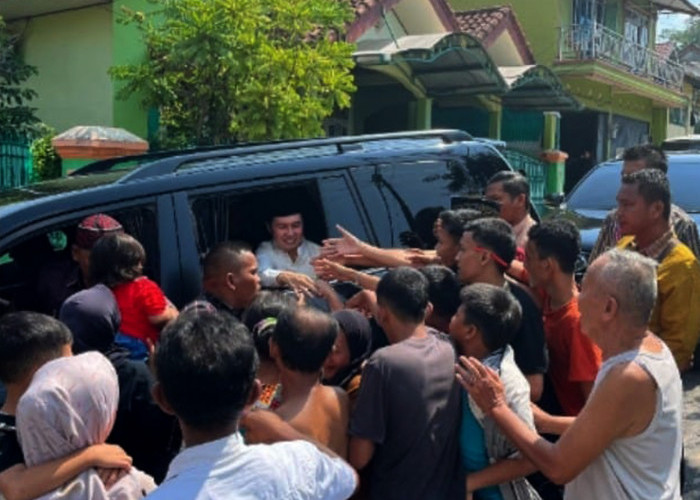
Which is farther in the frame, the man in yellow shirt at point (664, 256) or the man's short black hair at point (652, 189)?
the man's short black hair at point (652, 189)

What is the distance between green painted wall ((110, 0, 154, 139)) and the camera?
1042cm

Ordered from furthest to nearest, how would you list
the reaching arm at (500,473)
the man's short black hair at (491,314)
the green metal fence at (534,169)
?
the green metal fence at (534,169) < the man's short black hair at (491,314) < the reaching arm at (500,473)

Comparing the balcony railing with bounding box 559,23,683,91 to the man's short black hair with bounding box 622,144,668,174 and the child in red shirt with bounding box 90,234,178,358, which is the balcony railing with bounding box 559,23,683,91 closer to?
the man's short black hair with bounding box 622,144,668,174

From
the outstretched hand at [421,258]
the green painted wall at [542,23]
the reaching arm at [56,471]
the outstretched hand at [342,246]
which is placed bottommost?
the reaching arm at [56,471]

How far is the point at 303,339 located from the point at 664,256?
1.86 m

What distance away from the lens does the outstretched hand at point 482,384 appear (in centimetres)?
257

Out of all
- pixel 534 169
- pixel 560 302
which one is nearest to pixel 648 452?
pixel 560 302

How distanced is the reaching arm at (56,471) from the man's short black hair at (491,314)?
1260mm

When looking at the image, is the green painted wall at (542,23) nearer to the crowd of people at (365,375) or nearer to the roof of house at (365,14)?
the roof of house at (365,14)

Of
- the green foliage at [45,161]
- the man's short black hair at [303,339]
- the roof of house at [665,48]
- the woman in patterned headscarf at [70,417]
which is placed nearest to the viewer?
the woman in patterned headscarf at [70,417]

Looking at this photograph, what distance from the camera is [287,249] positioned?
4.02 metres

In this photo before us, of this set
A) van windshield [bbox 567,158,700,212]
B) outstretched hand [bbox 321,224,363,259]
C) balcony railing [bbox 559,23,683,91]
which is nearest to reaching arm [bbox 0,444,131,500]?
outstretched hand [bbox 321,224,363,259]

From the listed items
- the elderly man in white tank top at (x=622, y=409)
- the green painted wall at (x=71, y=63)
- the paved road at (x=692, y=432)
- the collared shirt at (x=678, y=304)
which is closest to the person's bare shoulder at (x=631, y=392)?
the elderly man in white tank top at (x=622, y=409)

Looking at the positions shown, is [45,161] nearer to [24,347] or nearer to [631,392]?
[24,347]
